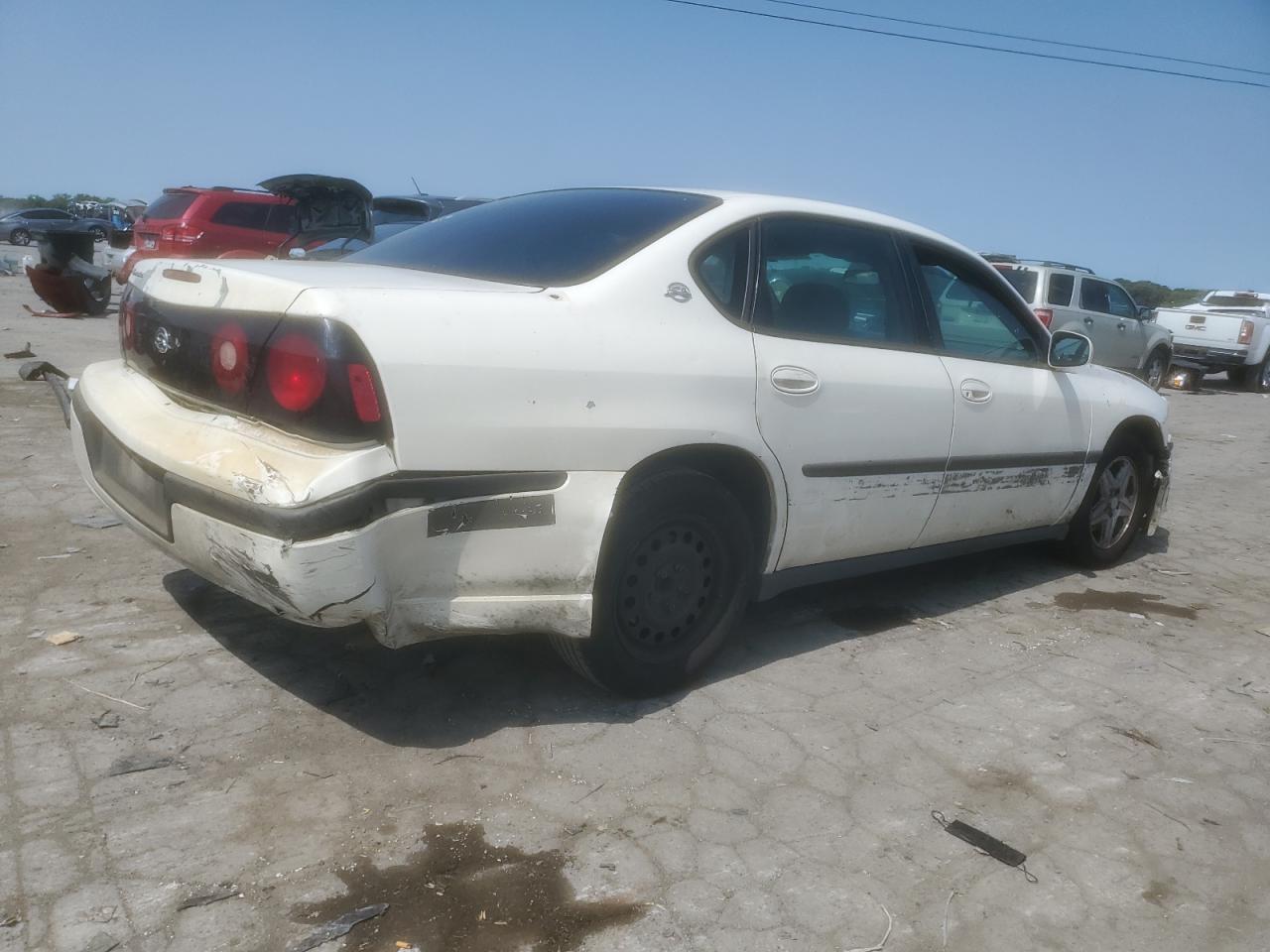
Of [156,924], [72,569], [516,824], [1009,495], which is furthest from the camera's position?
[1009,495]

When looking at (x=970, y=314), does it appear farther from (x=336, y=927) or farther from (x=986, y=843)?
(x=336, y=927)

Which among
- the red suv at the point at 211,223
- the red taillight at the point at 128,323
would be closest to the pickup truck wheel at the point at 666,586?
the red taillight at the point at 128,323

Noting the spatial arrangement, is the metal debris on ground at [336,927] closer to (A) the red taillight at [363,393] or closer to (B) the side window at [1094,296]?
(A) the red taillight at [363,393]

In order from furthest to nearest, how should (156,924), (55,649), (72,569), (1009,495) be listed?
(1009,495), (72,569), (55,649), (156,924)

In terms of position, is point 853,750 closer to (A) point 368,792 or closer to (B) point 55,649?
(A) point 368,792

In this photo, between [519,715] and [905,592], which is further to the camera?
[905,592]

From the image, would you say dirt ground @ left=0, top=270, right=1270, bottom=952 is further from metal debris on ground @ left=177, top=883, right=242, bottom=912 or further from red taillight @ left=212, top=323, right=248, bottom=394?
red taillight @ left=212, top=323, right=248, bottom=394

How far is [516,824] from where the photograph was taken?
2469 millimetres

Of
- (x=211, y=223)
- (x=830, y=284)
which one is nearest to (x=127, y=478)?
(x=830, y=284)

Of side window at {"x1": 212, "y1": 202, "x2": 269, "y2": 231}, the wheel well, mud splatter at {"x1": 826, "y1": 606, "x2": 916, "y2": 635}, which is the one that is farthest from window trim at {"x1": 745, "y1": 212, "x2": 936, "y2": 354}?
side window at {"x1": 212, "y1": 202, "x2": 269, "y2": 231}

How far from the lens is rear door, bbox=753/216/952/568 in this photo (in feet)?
10.6

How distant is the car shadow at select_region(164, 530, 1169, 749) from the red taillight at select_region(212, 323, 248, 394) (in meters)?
1.00

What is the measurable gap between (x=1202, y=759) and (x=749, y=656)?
4.81 feet

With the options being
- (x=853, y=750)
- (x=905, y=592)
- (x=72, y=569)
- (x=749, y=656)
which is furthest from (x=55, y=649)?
(x=905, y=592)
